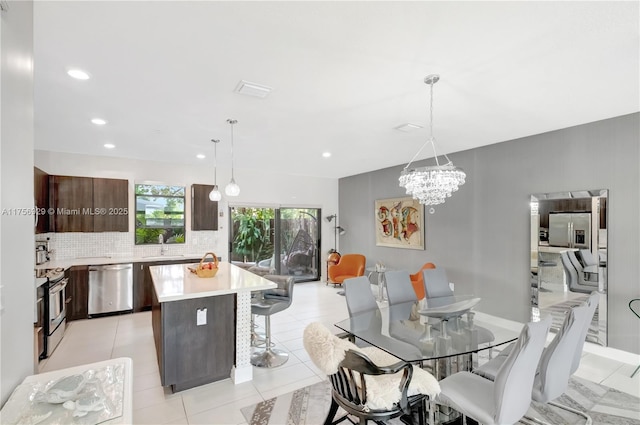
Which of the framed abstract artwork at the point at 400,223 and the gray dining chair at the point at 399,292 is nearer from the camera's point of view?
the gray dining chair at the point at 399,292

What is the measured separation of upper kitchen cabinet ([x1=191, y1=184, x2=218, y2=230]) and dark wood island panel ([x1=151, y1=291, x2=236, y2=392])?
3.37 metres

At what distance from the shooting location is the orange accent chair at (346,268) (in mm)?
6758

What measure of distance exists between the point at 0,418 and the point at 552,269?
5.15 metres

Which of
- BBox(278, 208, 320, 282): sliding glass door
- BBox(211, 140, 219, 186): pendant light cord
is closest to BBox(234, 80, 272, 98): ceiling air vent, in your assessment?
BBox(211, 140, 219, 186): pendant light cord

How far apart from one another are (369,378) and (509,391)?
2.57 feet

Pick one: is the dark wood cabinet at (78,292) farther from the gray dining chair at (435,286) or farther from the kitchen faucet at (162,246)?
the gray dining chair at (435,286)

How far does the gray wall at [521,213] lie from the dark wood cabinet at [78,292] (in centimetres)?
556

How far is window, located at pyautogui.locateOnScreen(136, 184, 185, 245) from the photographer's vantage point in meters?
5.73

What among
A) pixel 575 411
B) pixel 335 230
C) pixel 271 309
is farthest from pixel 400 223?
pixel 575 411

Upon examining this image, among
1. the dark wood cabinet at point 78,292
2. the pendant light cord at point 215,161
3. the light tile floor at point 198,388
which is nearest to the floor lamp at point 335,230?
the pendant light cord at point 215,161

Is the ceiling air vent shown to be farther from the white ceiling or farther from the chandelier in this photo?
the chandelier

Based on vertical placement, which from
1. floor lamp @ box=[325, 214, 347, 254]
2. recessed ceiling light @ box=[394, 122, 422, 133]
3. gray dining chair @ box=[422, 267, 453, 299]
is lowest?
gray dining chair @ box=[422, 267, 453, 299]

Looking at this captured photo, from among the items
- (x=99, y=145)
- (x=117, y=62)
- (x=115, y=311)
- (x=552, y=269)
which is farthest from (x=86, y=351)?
(x=552, y=269)

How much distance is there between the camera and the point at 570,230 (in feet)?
12.6
